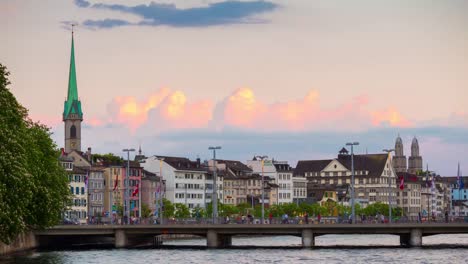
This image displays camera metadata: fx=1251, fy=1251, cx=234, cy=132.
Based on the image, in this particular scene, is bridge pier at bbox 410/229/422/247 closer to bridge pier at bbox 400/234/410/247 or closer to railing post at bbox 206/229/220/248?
bridge pier at bbox 400/234/410/247

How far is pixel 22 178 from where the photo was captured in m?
98.3

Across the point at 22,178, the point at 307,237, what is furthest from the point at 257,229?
the point at 22,178

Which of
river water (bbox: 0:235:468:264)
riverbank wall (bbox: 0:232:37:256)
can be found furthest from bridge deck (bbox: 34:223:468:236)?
river water (bbox: 0:235:468:264)

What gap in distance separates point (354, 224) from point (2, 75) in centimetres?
4328

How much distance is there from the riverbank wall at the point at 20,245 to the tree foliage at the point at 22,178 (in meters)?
2.44

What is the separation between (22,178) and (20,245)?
23246 mm

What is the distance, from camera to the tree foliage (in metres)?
96.4

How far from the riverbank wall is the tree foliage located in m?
2.44

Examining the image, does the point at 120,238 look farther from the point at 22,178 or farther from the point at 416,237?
the point at 22,178

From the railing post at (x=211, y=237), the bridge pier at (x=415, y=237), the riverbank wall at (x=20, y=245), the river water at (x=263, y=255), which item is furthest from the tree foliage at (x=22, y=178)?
the bridge pier at (x=415, y=237)

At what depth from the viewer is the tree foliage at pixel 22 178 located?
96.4 meters

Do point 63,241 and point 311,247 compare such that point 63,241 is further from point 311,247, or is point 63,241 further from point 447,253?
point 447,253

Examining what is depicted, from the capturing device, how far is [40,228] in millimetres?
117562

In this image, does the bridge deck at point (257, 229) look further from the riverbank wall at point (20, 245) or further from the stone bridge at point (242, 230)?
the riverbank wall at point (20, 245)
